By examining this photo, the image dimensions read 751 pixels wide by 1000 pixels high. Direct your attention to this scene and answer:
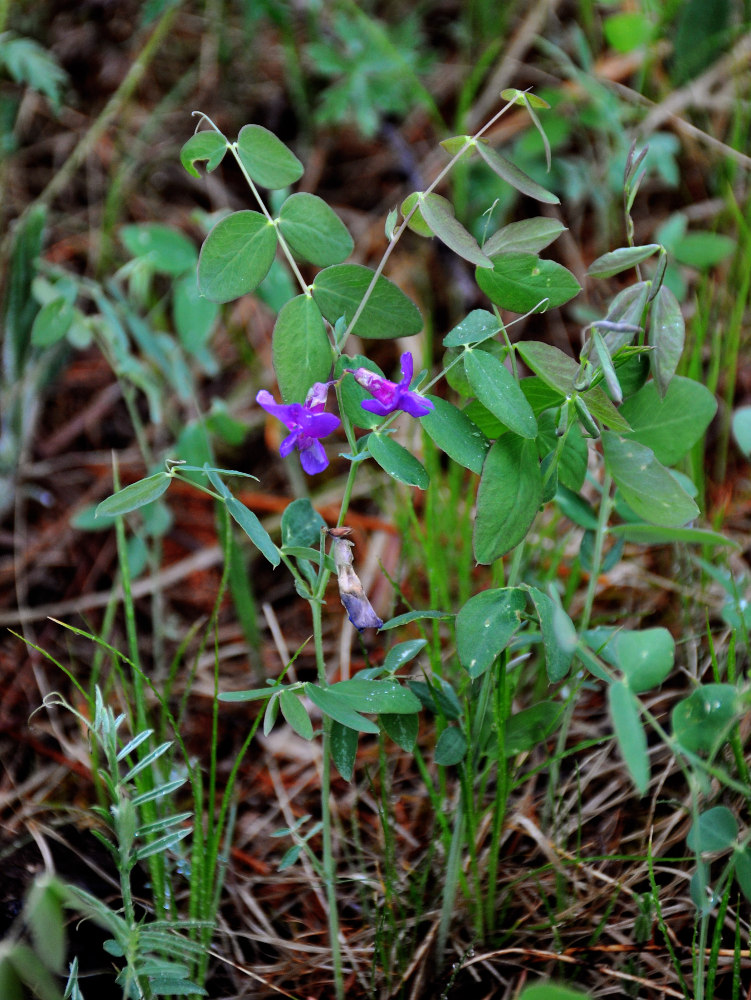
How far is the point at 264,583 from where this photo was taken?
1929mm

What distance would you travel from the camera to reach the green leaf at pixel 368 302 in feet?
3.57

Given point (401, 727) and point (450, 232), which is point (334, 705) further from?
point (450, 232)

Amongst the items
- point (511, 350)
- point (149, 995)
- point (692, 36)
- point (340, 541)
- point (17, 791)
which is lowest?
point (17, 791)

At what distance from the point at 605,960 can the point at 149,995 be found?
0.62 m

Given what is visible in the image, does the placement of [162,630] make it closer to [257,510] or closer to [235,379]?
[257,510]

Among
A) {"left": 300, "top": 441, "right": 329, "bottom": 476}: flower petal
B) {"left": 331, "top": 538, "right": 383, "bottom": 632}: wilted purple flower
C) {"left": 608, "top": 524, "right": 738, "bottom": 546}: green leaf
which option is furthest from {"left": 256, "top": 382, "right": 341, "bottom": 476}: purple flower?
{"left": 608, "top": 524, "right": 738, "bottom": 546}: green leaf

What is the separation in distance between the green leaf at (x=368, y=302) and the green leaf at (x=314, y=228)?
0.07ft

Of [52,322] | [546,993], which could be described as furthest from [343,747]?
[52,322]

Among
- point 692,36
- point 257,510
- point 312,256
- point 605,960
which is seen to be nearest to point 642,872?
point 605,960

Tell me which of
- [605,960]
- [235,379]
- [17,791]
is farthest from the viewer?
[235,379]

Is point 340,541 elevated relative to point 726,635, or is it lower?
elevated

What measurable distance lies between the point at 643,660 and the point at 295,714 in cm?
41

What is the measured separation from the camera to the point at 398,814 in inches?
59.4

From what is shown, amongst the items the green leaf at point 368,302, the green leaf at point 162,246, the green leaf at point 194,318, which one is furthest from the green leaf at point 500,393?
the green leaf at point 162,246
